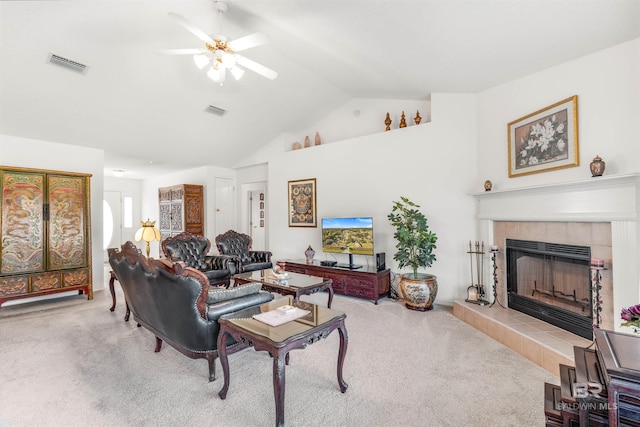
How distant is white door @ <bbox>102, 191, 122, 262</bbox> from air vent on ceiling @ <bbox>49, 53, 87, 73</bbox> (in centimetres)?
603

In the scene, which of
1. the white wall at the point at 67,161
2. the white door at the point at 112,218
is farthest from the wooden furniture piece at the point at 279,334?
the white door at the point at 112,218

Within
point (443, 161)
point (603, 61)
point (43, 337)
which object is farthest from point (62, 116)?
point (603, 61)

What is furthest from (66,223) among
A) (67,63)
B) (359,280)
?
(359,280)

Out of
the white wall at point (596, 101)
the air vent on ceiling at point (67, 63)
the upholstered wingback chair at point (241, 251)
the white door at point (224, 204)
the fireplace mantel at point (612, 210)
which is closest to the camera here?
the fireplace mantel at point (612, 210)

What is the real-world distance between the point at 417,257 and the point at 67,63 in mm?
4817

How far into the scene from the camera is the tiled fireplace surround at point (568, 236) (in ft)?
7.66

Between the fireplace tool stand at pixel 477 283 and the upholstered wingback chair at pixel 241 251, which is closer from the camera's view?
the fireplace tool stand at pixel 477 283

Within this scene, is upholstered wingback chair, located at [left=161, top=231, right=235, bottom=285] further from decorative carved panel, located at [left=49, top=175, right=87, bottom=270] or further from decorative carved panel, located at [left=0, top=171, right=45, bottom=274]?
decorative carved panel, located at [left=0, top=171, right=45, bottom=274]

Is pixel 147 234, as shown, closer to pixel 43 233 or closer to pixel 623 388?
pixel 43 233

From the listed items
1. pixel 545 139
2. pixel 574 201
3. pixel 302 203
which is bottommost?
pixel 574 201

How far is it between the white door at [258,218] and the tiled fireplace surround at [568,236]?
5.00 m

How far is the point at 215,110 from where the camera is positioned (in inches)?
201

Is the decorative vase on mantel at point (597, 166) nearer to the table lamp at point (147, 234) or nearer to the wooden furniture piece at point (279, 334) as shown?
the wooden furniture piece at point (279, 334)

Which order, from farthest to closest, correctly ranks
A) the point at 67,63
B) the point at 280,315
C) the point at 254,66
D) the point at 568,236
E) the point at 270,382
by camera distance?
the point at 67,63
the point at 254,66
the point at 568,236
the point at 270,382
the point at 280,315
